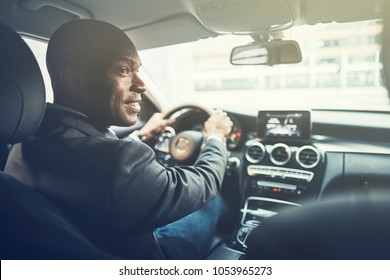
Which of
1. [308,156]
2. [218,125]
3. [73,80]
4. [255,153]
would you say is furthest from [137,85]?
[308,156]

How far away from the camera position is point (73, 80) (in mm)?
1120

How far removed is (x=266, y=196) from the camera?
1.53 m

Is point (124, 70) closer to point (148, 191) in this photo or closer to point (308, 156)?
point (148, 191)

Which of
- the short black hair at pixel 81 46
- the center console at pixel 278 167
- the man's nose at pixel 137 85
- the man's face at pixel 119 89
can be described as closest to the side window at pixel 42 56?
the short black hair at pixel 81 46

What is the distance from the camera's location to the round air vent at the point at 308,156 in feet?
4.91

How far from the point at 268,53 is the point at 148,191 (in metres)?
0.75

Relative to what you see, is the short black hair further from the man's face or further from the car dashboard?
the car dashboard

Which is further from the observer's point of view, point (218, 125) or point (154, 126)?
point (154, 126)

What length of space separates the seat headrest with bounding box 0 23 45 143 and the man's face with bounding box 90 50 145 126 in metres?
0.18

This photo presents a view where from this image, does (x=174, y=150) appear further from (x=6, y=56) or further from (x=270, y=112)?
(x=6, y=56)

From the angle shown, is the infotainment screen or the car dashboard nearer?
the car dashboard

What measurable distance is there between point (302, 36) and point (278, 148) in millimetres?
445

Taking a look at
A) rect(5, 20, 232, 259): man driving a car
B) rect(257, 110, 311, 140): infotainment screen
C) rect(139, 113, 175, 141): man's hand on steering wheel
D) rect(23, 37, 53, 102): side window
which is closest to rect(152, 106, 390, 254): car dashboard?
rect(257, 110, 311, 140): infotainment screen

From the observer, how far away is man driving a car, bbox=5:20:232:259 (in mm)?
1025
